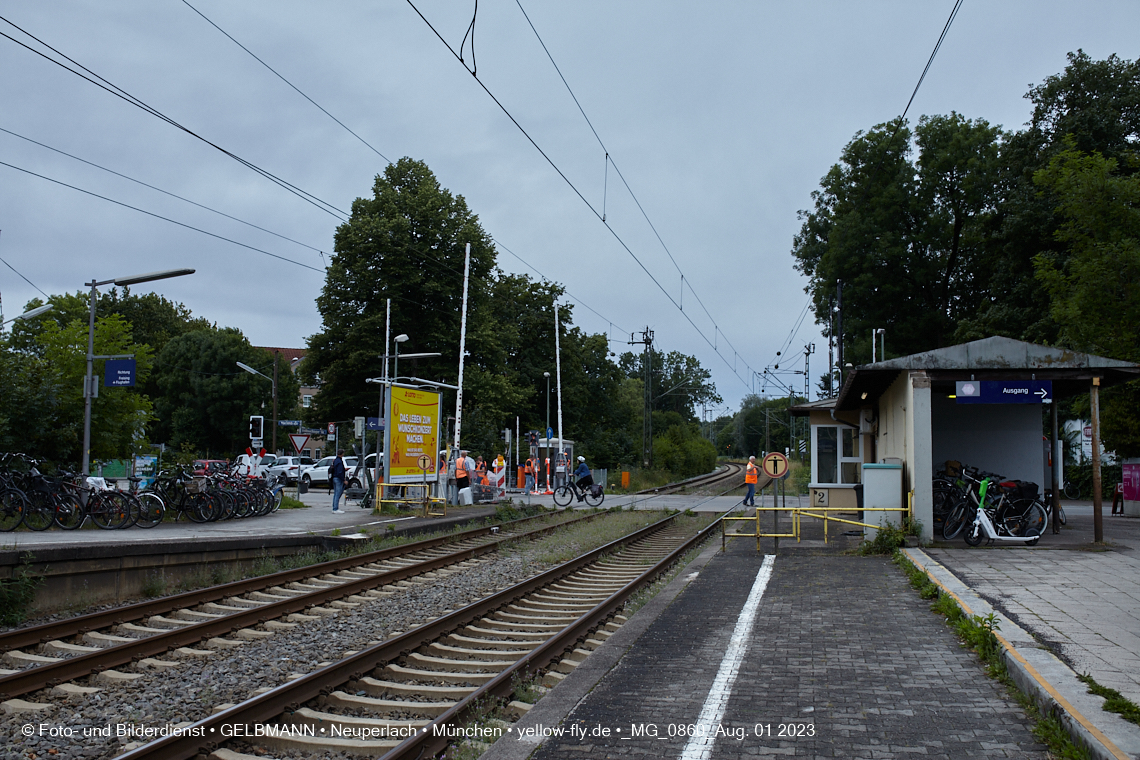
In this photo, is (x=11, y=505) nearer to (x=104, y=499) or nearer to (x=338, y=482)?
(x=104, y=499)

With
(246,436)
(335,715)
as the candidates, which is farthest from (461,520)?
(246,436)

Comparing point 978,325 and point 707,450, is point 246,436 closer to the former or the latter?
point 707,450

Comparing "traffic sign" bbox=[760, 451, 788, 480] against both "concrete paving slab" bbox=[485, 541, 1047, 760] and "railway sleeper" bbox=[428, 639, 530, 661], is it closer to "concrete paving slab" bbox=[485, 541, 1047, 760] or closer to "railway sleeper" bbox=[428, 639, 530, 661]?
"concrete paving slab" bbox=[485, 541, 1047, 760]

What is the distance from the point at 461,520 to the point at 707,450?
5073cm

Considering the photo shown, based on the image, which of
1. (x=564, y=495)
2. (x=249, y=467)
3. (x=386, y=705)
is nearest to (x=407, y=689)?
(x=386, y=705)

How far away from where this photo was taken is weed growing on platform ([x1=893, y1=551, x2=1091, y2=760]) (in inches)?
184

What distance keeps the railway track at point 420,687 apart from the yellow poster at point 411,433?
1135cm

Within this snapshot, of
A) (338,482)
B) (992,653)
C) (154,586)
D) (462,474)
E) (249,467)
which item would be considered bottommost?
(154,586)

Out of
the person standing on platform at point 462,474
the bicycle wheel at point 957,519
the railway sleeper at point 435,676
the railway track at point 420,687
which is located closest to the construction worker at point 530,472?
the person standing on platform at point 462,474

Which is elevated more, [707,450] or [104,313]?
[104,313]

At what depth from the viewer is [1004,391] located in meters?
14.1

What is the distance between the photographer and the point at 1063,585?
9.70 m

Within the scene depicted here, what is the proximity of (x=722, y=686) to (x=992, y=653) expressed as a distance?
223 centimetres

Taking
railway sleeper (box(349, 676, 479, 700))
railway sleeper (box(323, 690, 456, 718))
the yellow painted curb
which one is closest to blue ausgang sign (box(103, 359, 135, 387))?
railway sleeper (box(349, 676, 479, 700))
